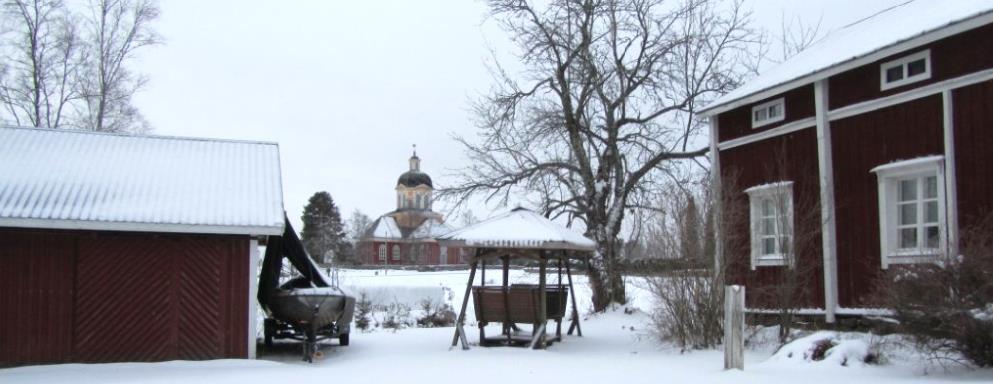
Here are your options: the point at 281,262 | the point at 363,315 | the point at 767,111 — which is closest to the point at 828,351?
the point at 767,111

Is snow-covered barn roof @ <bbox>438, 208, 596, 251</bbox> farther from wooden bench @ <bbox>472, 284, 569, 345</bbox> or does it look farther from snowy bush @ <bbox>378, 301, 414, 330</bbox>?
snowy bush @ <bbox>378, 301, 414, 330</bbox>

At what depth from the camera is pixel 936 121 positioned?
11.8 m

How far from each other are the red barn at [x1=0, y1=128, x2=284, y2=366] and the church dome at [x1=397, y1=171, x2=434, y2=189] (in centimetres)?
7245

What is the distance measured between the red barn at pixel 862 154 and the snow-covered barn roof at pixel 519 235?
2692mm

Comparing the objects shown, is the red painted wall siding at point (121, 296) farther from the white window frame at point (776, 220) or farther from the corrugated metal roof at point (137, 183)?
the white window frame at point (776, 220)

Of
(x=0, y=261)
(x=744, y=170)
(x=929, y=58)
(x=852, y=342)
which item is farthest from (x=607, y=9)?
(x=0, y=261)

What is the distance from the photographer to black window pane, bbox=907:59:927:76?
12023mm

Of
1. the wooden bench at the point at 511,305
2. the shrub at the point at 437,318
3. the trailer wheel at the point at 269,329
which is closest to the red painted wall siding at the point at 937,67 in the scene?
the wooden bench at the point at 511,305

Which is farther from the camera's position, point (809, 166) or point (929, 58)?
point (809, 166)

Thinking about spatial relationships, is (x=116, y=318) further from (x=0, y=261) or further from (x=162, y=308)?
(x=0, y=261)

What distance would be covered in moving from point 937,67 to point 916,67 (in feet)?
1.27

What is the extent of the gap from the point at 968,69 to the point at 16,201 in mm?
13459

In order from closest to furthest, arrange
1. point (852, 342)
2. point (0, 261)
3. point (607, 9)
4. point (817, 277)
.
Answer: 1. point (852, 342)
2. point (0, 261)
3. point (817, 277)
4. point (607, 9)

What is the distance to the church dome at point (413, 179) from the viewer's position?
87312 mm
